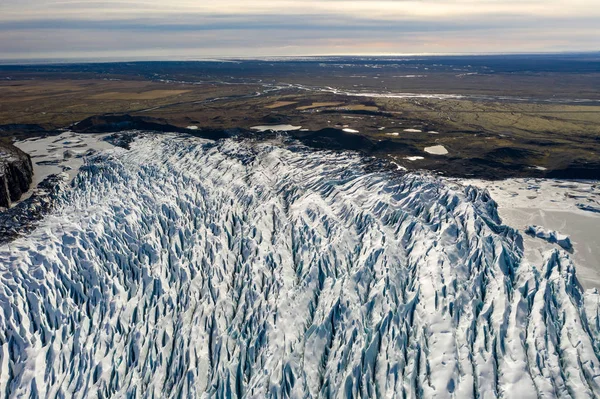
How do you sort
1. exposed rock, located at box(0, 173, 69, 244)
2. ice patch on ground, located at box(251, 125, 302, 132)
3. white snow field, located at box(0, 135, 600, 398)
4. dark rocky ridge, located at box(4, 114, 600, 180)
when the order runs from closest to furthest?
1. white snow field, located at box(0, 135, 600, 398)
2. exposed rock, located at box(0, 173, 69, 244)
3. dark rocky ridge, located at box(4, 114, 600, 180)
4. ice patch on ground, located at box(251, 125, 302, 132)

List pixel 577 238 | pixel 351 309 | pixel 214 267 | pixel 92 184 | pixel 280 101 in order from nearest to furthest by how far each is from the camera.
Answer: pixel 351 309, pixel 214 267, pixel 577 238, pixel 92 184, pixel 280 101

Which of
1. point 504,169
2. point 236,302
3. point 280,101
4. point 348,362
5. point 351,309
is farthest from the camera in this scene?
point 280,101

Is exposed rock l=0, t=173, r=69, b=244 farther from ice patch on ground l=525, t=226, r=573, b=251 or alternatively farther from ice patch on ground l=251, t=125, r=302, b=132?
ice patch on ground l=525, t=226, r=573, b=251

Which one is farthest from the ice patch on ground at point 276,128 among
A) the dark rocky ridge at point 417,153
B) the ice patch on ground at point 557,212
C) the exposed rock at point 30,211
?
the exposed rock at point 30,211

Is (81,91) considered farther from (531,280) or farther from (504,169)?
(531,280)

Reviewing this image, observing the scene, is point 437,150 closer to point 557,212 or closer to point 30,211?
point 557,212

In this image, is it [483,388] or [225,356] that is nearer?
[483,388]

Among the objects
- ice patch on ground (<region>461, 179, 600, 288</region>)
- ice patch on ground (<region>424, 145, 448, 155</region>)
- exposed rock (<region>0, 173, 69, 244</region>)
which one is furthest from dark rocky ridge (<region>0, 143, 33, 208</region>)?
ice patch on ground (<region>424, 145, 448, 155</region>)

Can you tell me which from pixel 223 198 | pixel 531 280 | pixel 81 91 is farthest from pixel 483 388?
pixel 81 91
